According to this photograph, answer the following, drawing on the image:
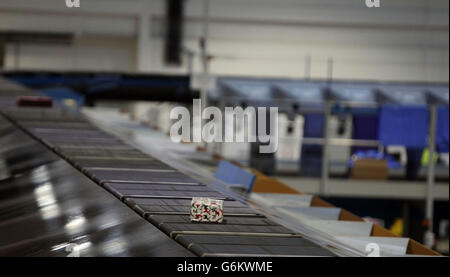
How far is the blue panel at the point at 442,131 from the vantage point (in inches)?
479

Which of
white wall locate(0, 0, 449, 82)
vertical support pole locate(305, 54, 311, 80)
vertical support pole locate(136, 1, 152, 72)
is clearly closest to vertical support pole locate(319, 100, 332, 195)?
white wall locate(0, 0, 449, 82)

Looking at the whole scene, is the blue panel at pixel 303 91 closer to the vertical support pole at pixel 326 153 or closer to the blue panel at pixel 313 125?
the vertical support pole at pixel 326 153

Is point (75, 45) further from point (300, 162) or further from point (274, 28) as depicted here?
point (300, 162)

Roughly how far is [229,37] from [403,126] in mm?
5675

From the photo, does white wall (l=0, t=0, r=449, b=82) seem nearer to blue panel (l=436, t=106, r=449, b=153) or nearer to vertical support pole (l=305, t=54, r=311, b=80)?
vertical support pole (l=305, t=54, r=311, b=80)

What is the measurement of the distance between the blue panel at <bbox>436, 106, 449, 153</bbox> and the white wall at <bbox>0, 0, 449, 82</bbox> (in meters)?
4.29

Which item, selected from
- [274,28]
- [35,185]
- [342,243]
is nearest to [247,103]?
[274,28]

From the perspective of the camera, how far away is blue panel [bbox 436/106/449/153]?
12.2m

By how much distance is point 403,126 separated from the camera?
1316cm

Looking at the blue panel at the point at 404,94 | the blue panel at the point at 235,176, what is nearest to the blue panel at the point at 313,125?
the blue panel at the point at 404,94

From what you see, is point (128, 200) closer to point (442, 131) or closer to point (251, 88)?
point (442, 131)

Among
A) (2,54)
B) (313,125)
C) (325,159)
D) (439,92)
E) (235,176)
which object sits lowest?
(325,159)

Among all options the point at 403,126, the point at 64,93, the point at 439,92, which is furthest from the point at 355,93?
the point at 64,93

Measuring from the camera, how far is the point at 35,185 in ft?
15.9
